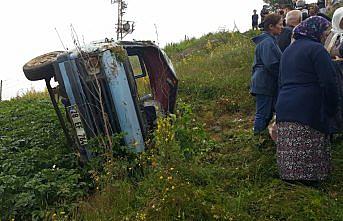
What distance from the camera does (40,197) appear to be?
4395mm

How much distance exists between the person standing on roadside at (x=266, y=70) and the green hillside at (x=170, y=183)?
38 centimetres

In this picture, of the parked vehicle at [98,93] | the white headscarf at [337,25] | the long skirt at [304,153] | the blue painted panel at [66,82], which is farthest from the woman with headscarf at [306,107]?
the blue painted panel at [66,82]

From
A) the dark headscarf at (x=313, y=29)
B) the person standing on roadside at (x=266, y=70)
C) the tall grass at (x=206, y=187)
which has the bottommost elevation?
the tall grass at (x=206, y=187)

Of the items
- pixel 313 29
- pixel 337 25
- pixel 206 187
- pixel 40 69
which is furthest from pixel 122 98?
pixel 337 25

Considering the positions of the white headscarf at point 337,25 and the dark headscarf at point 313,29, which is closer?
the dark headscarf at point 313,29

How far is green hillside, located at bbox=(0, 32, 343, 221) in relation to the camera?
3.75 meters

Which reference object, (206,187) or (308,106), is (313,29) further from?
(206,187)

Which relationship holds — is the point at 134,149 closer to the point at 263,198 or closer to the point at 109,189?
the point at 109,189

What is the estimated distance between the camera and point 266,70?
5.43m

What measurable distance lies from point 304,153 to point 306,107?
1.45 ft

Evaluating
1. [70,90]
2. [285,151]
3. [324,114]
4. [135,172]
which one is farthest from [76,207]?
[324,114]

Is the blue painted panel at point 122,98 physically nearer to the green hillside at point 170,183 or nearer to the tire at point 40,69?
the green hillside at point 170,183

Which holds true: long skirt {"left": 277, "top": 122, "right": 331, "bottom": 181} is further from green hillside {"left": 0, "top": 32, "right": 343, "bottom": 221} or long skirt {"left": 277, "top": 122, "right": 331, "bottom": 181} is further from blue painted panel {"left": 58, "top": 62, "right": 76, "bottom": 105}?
blue painted panel {"left": 58, "top": 62, "right": 76, "bottom": 105}

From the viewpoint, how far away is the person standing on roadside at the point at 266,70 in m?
5.29
